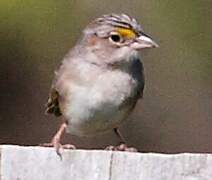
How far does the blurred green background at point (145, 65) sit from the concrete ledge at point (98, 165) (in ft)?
8.72

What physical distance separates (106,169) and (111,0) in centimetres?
303

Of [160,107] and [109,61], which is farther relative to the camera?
[160,107]

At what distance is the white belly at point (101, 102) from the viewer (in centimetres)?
500

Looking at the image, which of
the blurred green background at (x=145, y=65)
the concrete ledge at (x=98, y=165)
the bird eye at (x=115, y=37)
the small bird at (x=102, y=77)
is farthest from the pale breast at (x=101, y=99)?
the blurred green background at (x=145, y=65)

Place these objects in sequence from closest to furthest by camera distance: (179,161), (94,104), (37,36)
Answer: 1. (179,161)
2. (94,104)
3. (37,36)

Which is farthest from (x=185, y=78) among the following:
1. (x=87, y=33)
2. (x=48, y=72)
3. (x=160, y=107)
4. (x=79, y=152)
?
(x=79, y=152)

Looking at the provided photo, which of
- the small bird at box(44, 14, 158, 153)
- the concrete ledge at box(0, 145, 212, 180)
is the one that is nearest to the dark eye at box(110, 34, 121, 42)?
the small bird at box(44, 14, 158, 153)

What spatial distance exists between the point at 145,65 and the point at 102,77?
1.79 metres

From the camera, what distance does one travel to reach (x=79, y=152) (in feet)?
12.9

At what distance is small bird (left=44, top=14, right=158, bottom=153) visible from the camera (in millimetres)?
4965

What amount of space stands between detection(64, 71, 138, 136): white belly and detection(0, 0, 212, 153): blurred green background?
4.86 ft

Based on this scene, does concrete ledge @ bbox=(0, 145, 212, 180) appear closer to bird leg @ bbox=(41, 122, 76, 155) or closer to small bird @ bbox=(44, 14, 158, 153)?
bird leg @ bbox=(41, 122, 76, 155)

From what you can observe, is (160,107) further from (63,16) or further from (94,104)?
(94,104)

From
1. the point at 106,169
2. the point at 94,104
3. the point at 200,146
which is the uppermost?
the point at 106,169
